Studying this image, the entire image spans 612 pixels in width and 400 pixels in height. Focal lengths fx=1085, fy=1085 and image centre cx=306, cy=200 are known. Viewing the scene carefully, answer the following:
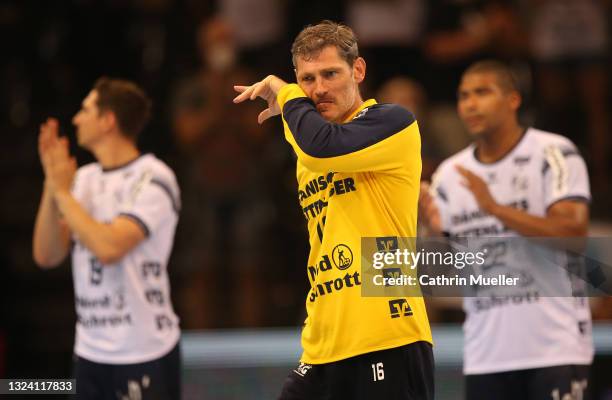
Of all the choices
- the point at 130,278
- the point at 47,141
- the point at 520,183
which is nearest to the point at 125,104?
the point at 47,141

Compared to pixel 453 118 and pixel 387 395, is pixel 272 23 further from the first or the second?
pixel 387 395

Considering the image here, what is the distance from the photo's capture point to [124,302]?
22.4 ft

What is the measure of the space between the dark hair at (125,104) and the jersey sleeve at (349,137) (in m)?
2.31

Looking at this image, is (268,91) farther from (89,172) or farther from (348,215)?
(89,172)

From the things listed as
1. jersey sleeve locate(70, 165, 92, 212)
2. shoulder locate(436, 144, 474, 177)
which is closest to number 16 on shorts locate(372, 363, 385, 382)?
shoulder locate(436, 144, 474, 177)

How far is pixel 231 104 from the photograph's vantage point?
34.5 ft

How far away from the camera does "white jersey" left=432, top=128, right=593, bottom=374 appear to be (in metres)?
6.58

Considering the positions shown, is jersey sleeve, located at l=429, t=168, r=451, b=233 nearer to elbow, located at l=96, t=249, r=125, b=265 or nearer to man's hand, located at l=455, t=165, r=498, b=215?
man's hand, located at l=455, t=165, r=498, b=215

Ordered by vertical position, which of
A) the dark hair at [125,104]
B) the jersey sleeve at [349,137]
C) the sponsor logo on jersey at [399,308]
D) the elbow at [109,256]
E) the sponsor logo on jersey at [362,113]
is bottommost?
the sponsor logo on jersey at [399,308]

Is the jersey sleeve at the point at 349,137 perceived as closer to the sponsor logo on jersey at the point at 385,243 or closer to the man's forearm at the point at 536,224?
the sponsor logo on jersey at the point at 385,243

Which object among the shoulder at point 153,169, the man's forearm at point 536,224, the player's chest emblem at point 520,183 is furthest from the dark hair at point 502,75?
the shoulder at point 153,169

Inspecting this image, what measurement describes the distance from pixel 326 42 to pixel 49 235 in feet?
9.19

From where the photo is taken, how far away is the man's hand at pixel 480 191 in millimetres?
6500

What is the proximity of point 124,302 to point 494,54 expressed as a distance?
5486 mm
